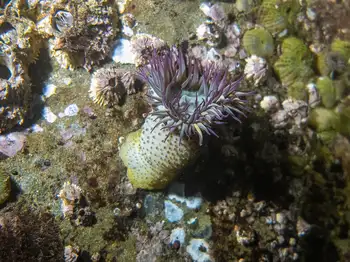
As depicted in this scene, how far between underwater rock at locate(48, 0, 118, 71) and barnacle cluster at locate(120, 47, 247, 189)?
1270mm

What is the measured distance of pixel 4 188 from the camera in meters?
3.60

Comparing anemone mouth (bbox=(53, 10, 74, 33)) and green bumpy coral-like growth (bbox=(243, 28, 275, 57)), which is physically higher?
anemone mouth (bbox=(53, 10, 74, 33))

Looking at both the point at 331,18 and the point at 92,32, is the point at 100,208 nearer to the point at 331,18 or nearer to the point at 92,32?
the point at 92,32

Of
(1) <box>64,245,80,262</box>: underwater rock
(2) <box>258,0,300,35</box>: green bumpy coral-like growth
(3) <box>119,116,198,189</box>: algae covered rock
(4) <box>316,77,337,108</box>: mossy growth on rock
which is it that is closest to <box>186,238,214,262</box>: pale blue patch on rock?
(3) <box>119,116,198,189</box>: algae covered rock

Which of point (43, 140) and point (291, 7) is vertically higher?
point (291, 7)

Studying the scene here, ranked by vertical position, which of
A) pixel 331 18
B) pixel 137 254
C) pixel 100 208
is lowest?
pixel 137 254

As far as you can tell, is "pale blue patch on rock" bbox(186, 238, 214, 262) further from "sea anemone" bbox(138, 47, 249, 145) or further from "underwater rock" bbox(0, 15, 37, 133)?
"underwater rock" bbox(0, 15, 37, 133)

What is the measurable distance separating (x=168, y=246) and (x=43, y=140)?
7.20 ft

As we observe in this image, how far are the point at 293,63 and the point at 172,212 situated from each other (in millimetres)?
3256

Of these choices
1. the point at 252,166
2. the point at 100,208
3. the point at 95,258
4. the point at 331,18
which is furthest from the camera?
the point at 331,18

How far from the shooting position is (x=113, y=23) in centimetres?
462

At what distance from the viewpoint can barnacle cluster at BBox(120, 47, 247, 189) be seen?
10.6 feet

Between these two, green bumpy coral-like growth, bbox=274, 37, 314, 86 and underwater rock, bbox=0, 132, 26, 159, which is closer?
underwater rock, bbox=0, 132, 26, 159

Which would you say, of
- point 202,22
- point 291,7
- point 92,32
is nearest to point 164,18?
point 202,22
